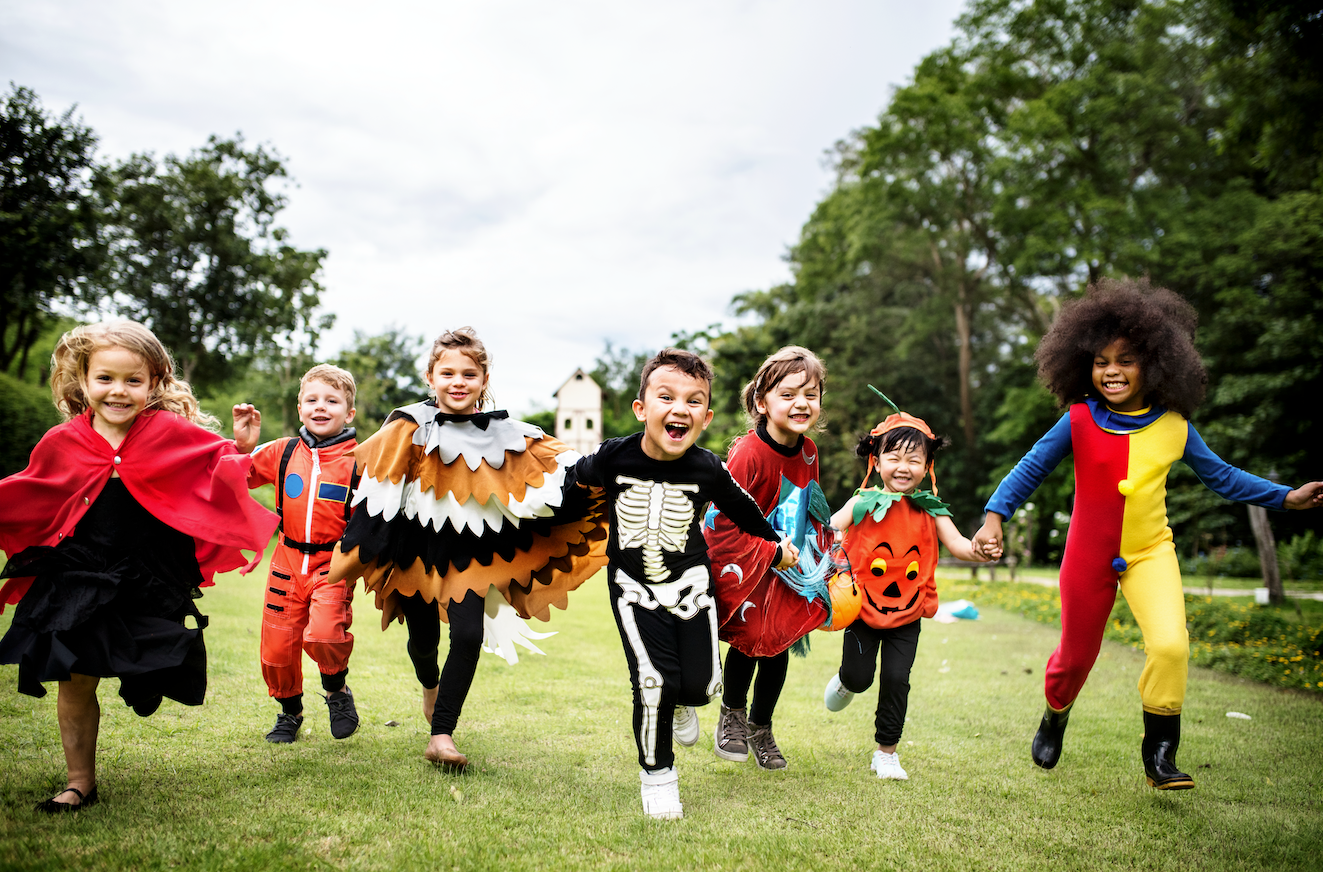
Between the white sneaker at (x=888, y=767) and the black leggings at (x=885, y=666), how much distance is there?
7 cm

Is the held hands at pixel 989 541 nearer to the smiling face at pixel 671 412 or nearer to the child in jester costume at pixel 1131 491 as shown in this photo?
the child in jester costume at pixel 1131 491

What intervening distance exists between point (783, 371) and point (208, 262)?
24.8 meters

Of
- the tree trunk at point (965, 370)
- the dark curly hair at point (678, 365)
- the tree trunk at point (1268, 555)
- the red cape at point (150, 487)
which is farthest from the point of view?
the tree trunk at point (965, 370)

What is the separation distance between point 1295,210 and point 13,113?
99.2 feet

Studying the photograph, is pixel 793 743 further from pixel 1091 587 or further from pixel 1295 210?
pixel 1295 210

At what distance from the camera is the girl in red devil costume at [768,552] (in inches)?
171

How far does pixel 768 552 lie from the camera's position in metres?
4.30

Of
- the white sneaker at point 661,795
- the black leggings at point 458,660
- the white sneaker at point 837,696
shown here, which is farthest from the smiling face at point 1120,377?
the black leggings at point 458,660

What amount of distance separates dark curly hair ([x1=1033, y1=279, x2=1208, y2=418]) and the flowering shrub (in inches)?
132

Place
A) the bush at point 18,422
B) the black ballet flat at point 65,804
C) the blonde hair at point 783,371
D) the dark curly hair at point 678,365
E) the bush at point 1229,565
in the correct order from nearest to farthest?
the black ballet flat at point 65,804 → the dark curly hair at point 678,365 → the blonde hair at point 783,371 → the bush at point 18,422 → the bush at point 1229,565

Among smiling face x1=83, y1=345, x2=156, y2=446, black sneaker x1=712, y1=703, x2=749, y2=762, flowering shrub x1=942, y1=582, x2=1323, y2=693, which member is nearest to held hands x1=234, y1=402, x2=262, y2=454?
smiling face x1=83, y1=345, x2=156, y2=446

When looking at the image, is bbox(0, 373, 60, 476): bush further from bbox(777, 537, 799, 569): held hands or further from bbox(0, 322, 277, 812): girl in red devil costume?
bbox(777, 537, 799, 569): held hands

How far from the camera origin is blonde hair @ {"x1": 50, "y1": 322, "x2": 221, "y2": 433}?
3627 mm

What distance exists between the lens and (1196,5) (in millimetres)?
14406
